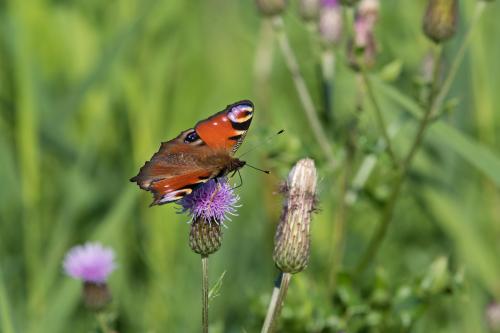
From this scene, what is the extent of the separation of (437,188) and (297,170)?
1.57 meters

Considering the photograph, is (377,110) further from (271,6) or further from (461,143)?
(271,6)

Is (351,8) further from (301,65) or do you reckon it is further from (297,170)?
(301,65)

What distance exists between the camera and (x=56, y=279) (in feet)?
12.5

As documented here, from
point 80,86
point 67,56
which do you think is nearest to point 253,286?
point 80,86

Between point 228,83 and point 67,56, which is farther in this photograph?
point 228,83

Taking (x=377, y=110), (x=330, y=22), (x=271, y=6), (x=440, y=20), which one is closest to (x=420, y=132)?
(x=377, y=110)

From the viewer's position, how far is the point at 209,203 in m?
2.22

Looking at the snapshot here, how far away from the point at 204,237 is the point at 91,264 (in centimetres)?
98

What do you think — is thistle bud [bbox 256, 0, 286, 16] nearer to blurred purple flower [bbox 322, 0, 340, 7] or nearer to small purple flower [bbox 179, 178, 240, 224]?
blurred purple flower [bbox 322, 0, 340, 7]

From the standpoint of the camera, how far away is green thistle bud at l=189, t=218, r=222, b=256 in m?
2.19

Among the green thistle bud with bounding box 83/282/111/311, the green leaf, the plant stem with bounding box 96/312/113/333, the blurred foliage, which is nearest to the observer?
the plant stem with bounding box 96/312/113/333

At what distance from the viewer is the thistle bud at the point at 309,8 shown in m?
3.41

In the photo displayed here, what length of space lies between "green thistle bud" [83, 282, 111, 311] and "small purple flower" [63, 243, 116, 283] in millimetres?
68

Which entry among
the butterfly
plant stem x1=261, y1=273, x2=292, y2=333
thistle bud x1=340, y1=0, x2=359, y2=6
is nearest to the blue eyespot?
the butterfly
